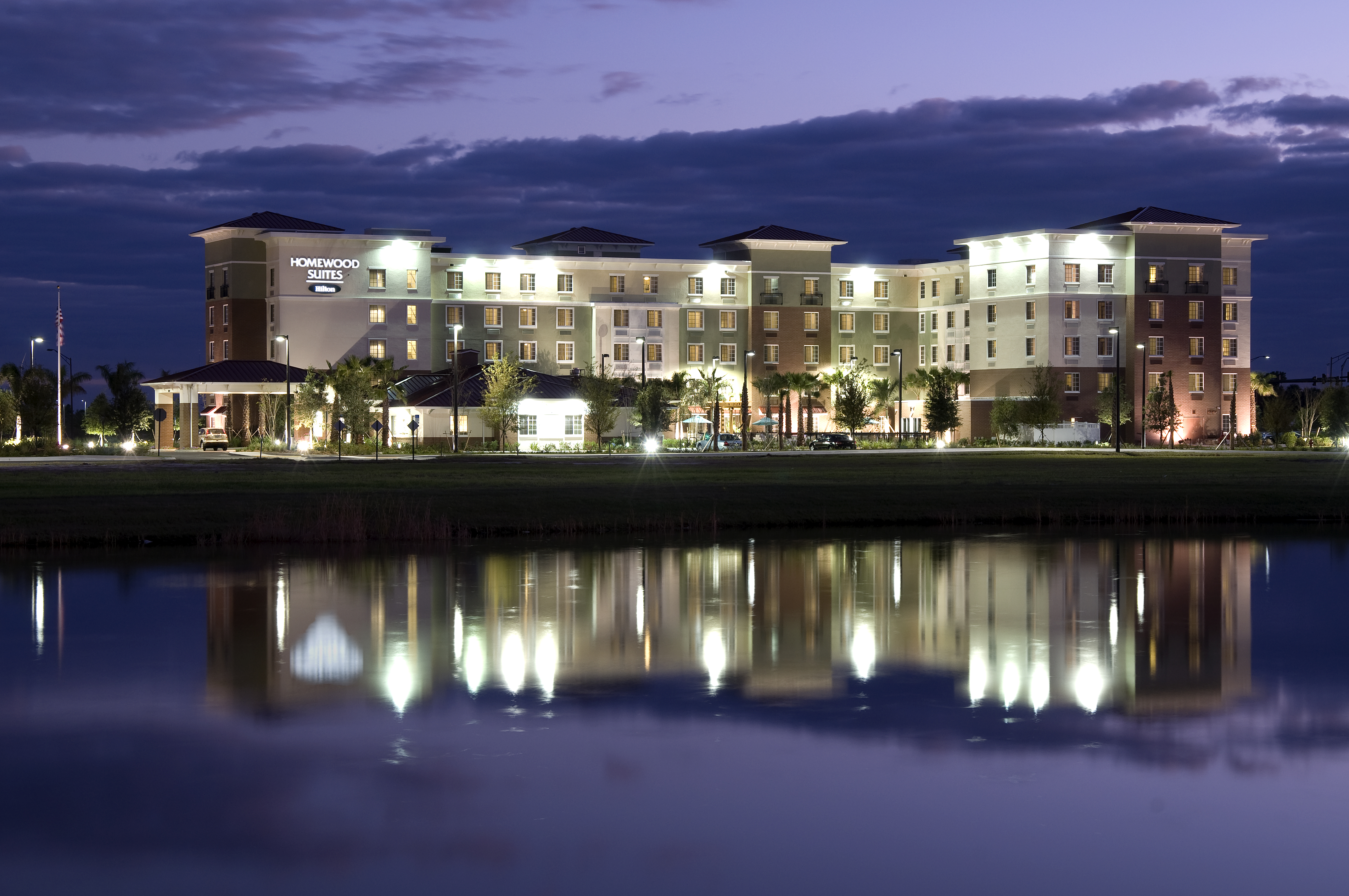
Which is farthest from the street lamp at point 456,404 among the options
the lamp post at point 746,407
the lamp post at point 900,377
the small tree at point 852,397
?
the lamp post at point 900,377

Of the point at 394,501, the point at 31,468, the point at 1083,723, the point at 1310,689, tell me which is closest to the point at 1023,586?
the point at 1310,689

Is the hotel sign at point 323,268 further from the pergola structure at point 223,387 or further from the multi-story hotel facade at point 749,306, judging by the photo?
the pergola structure at point 223,387

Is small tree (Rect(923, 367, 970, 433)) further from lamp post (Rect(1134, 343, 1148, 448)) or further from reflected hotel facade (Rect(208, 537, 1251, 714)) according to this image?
reflected hotel facade (Rect(208, 537, 1251, 714))

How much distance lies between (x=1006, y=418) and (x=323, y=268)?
171 ft

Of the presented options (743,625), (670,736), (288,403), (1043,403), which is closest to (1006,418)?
(1043,403)

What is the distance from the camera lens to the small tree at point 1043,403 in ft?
367

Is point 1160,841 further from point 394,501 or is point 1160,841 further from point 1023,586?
point 394,501

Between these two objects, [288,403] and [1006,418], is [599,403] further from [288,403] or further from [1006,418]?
[1006,418]

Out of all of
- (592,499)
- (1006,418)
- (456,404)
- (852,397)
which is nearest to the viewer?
(592,499)

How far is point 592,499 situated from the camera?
137 feet

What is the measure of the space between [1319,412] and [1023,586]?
10547cm

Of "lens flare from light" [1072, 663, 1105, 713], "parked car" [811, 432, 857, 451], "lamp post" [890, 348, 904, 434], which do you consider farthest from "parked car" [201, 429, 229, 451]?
"lens flare from light" [1072, 663, 1105, 713]

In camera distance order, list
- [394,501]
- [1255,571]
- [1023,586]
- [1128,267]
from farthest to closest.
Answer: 1. [1128,267]
2. [394,501]
3. [1255,571]
4. [1023,586]

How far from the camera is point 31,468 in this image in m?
62.5
